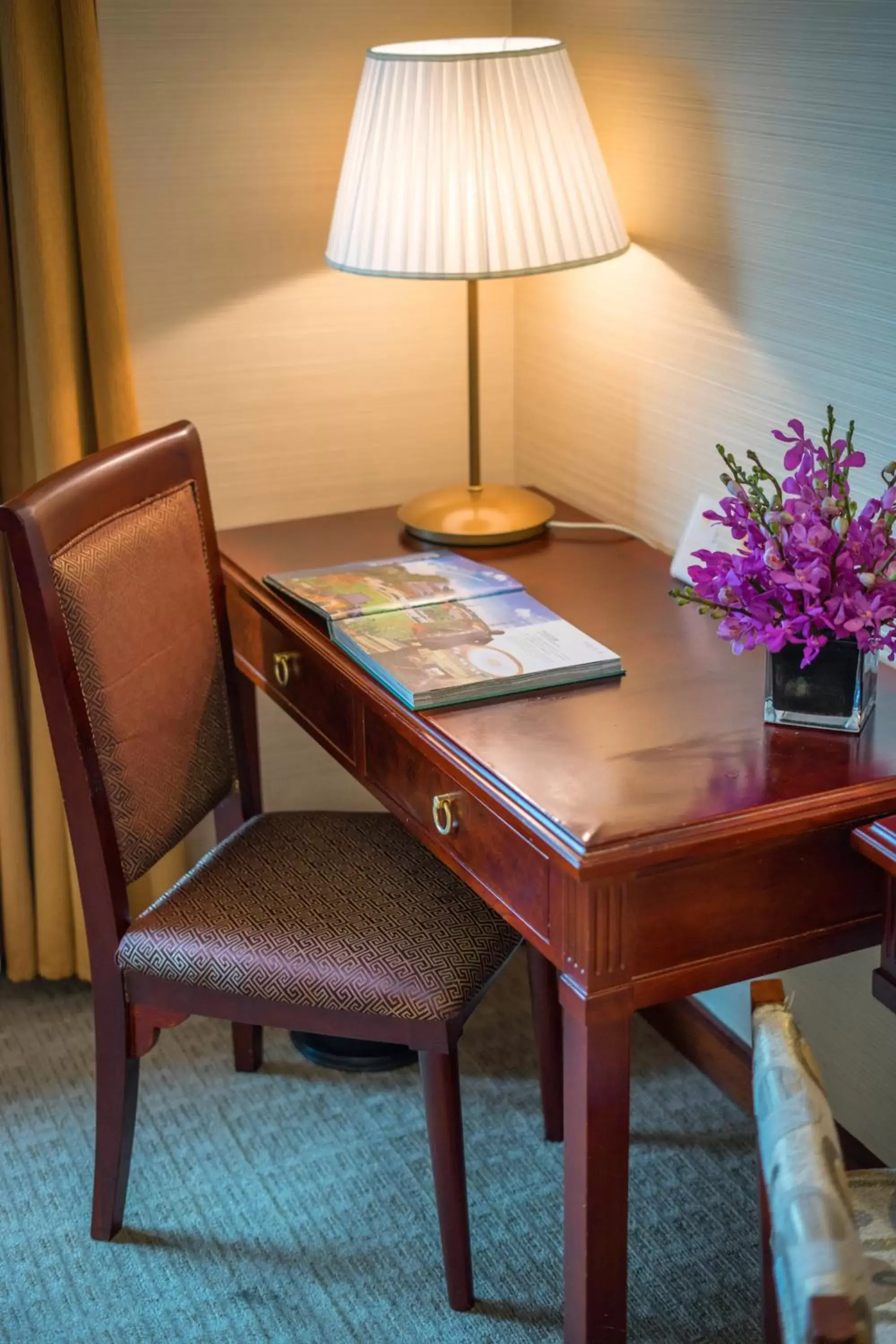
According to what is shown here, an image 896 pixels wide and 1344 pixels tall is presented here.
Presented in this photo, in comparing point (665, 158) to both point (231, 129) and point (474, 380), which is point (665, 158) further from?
point (231, 129)

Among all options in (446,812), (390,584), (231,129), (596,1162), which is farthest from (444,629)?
(231,129)

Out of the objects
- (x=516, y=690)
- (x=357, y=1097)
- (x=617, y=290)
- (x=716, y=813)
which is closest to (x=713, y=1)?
(x=617, y=290)

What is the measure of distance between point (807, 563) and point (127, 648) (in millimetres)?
835

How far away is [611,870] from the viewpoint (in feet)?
4.35

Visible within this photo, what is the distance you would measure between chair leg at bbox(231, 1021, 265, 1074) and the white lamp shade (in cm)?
113

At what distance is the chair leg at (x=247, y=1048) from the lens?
2.25 meters

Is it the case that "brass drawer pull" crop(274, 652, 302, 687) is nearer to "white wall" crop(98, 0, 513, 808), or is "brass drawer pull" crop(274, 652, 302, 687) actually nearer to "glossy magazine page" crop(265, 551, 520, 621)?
"glossy magazine page" crop(265, 551, 520, 621)

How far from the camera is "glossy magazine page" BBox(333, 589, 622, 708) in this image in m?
1.64

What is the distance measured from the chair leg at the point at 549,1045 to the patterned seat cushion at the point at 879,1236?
76 cm

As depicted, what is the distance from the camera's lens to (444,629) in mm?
1791

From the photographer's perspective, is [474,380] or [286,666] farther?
[474,380]

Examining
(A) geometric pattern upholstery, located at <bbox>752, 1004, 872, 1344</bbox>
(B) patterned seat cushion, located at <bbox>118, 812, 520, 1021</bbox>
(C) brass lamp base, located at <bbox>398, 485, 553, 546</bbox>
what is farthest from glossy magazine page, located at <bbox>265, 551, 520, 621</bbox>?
(A) geometric pattern upholstery, located at <bbox>752, 1004, 872, 1344</bbox>

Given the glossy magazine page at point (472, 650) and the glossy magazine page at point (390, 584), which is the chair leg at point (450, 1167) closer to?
the glossy magazine page at point (472, 650)

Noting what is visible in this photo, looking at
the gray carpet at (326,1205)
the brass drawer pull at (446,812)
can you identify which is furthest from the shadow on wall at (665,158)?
the gray carpet at (326,1205)
